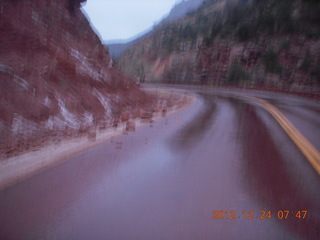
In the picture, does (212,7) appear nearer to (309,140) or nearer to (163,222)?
(309,140)

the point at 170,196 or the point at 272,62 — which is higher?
the point at 272,62

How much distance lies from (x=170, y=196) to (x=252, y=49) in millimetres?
41273

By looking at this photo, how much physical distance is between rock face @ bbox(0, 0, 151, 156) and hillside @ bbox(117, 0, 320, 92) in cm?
866

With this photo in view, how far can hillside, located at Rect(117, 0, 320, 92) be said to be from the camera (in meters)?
35.0

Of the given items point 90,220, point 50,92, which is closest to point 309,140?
point 90,220

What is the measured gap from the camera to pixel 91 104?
1259cm

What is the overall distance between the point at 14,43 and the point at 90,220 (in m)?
8.99
